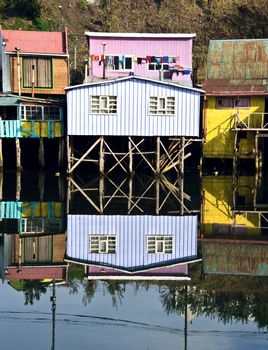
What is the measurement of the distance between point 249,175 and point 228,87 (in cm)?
466

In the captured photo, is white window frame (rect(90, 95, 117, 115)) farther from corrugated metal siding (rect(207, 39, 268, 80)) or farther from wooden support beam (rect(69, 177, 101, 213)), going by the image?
corrugated metal siding (rect(207, 39, 268, 80))

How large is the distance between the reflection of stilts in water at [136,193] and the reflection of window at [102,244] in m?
3.74

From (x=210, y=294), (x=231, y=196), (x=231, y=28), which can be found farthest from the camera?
(x=231, y=28)

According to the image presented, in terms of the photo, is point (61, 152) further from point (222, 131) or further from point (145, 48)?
point (222, 131)

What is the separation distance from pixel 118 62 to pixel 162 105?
5.09 meters

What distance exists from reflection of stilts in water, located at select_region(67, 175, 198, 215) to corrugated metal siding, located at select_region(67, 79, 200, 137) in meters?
2.19

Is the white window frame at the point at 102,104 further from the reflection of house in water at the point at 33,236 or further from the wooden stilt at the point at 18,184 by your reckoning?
the reflection of house in water at the point at 33,236

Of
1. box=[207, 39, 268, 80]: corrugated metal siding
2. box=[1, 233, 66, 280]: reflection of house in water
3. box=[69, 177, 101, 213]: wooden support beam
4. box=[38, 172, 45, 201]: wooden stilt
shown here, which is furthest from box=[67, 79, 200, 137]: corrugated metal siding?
box=[1, 233, 66, 280]: reflection of house in water

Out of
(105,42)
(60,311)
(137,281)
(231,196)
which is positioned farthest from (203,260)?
(105,42)

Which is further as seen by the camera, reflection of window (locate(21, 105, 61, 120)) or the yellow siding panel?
the yellow siding panel

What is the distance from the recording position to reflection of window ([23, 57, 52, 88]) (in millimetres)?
34969

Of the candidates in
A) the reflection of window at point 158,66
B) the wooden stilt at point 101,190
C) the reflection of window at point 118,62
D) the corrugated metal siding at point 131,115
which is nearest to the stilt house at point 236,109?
the reflection of window at point 158,66

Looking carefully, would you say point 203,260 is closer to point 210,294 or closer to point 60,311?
point 210,294

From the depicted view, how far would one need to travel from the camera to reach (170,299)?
503 inches
